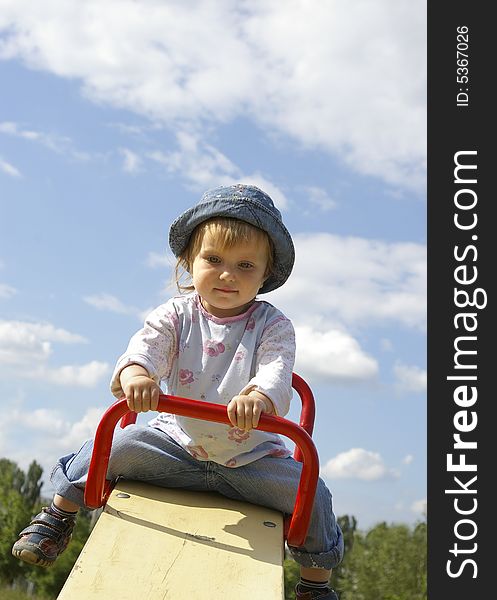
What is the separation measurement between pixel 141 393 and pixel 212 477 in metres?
0.67

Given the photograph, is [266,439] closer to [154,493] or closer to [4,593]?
[154,493]

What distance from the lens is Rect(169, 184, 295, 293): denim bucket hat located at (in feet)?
14.3

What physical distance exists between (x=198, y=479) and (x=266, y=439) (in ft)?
1.29

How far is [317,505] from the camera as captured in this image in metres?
4.21

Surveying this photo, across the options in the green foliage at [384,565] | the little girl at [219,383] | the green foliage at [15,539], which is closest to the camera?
the little girl at [219,383]

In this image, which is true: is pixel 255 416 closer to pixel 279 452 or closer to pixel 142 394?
pixel 142 394

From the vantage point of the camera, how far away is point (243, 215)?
14.3 feet

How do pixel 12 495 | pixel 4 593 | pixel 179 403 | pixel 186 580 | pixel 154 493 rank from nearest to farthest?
pixel 186 580
pixel 179 403
pixel 154 493
pixel 4 593
pixel 12 495

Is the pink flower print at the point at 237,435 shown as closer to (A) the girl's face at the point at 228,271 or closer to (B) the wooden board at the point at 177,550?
(B) the wooden board at the point at 177,550

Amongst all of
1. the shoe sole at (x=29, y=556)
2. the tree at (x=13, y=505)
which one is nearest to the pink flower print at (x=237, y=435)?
the shoe sole at (x=29, y=556)

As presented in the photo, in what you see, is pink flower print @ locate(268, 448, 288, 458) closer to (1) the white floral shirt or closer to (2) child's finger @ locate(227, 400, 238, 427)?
(1) the white floral shirt

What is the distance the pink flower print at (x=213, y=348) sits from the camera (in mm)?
4410

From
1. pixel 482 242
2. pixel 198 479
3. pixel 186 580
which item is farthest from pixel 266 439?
pixel 482 242

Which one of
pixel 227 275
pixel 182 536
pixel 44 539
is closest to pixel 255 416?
pixel 182 536
